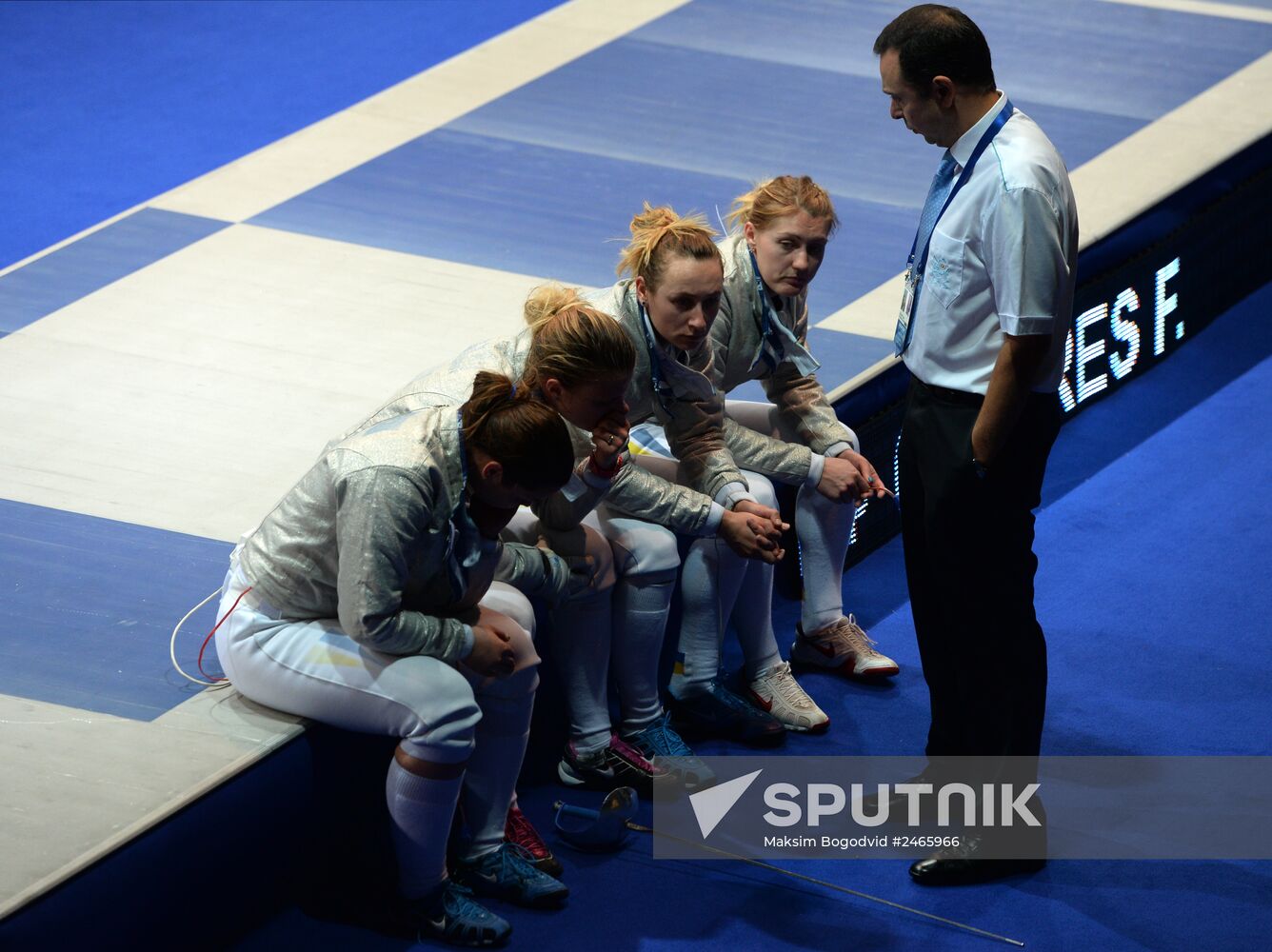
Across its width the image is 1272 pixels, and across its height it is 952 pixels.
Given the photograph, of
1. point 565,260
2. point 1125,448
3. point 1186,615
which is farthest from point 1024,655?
point 565,260

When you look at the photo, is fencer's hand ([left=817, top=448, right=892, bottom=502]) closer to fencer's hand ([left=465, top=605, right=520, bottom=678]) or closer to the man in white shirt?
the man in white shirt

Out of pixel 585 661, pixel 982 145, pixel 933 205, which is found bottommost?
pixel 585 661

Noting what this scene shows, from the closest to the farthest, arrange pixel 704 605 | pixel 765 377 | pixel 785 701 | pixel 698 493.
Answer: pixel 698 493 < pixel 704 605 < pixel 785 701 < pixel 765 377

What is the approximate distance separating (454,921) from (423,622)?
2.09 ft

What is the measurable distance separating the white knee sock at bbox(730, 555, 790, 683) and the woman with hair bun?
88 centimetres

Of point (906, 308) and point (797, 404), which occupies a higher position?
point (906, 308)

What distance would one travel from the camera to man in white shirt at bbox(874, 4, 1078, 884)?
3.65 m

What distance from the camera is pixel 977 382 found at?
384 centimetres

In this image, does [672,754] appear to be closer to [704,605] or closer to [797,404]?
[704,605]

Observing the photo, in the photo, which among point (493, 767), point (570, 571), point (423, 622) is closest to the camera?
point (423, 622)

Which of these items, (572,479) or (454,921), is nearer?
(454,921)

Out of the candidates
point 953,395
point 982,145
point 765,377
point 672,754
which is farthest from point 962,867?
point 982,145

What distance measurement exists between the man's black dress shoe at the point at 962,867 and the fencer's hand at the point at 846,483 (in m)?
0.98

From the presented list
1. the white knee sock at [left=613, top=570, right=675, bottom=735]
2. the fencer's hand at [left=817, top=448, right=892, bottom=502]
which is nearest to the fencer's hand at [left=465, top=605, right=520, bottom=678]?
the white knee sock at [left=613, top=570, right=675, bottom=735]
